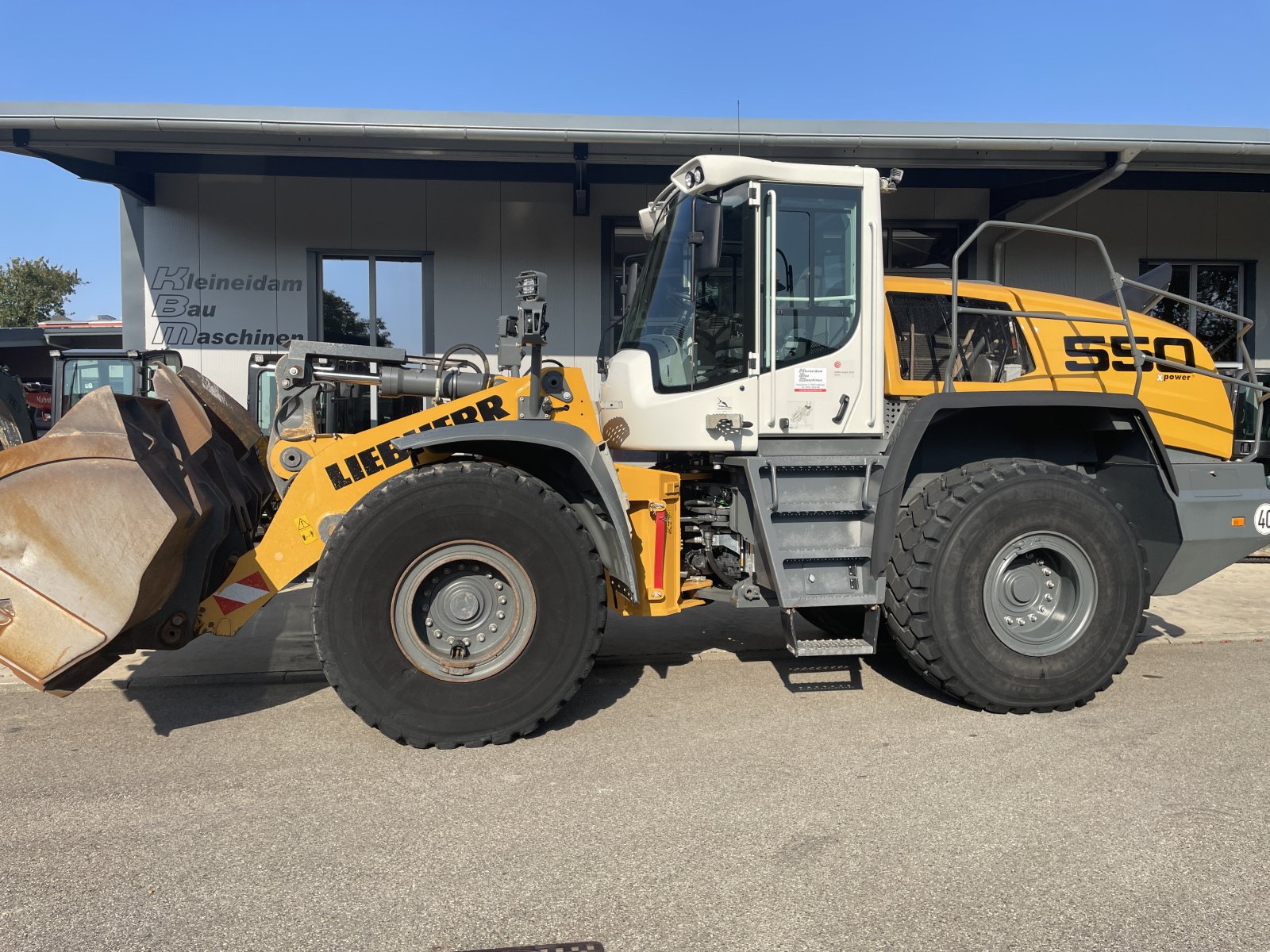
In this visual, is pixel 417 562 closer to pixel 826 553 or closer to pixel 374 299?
pixel 826 553

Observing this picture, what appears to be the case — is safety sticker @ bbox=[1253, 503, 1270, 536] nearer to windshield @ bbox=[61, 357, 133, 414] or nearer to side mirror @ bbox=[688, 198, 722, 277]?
side mirror @ bbox=[688, 198, 722, 277]

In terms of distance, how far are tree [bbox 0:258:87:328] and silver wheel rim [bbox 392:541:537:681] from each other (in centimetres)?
4912

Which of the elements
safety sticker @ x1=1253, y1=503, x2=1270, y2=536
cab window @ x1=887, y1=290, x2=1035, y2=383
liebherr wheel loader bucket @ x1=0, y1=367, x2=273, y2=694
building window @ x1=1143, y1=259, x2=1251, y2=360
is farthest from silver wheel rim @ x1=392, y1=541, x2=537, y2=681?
building window @ x1=1143, y1=259, x2=1251, y2=360

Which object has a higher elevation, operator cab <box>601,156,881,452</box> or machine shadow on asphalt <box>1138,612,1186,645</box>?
operator cab <box>601,156,881,452</box>

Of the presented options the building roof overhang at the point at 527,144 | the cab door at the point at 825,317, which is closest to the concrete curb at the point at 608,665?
the cab door at the point at 825,317

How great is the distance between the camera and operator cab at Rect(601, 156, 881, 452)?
437 cm

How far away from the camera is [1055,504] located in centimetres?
440

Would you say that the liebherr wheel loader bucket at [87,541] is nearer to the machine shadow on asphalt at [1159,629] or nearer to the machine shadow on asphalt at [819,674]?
the machine shadow on asphalt at [819,674]

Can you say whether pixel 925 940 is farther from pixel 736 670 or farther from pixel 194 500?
pixel 194 500

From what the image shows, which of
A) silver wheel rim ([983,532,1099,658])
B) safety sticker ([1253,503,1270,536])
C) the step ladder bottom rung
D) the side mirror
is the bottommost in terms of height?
the step ladder bottom rung

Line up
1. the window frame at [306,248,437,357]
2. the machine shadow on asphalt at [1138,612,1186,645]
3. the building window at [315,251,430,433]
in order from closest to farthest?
the machine shadow on asphalt at [1138,612,1186,645] < the window frame at [306,248,437,357] < the building window at [315,251,430,433]

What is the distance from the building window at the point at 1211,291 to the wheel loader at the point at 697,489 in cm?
796

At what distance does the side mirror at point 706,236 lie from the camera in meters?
4.14

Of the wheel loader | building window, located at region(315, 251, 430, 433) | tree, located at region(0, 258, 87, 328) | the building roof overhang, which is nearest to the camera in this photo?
the wheel loader
